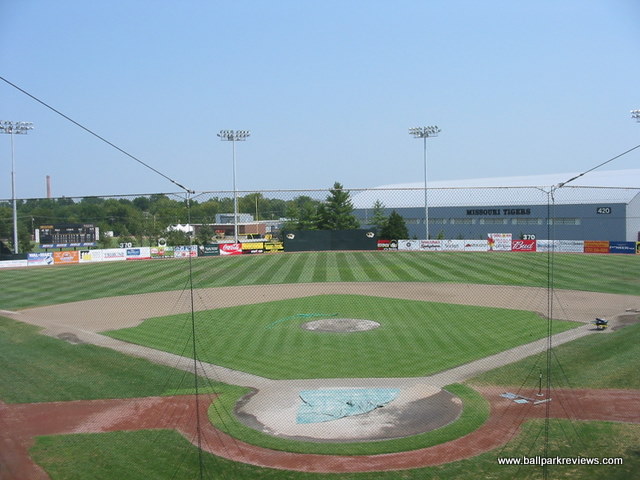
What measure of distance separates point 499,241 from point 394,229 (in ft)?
24.7

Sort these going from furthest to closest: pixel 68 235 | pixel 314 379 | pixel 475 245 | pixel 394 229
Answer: pixel 68 235, pixel 475 245, pixel 394 229, pixel 314 379

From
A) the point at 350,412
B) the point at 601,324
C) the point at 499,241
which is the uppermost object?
the point at 499,241

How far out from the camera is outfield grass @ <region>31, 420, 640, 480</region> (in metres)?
7.78

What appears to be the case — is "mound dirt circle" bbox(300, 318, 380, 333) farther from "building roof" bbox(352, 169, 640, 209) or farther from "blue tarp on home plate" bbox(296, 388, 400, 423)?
"building roof" bbox(352, 169, 640, 209)

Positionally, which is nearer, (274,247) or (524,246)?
(524,246)

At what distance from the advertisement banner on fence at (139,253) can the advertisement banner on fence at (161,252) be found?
1.16 feet

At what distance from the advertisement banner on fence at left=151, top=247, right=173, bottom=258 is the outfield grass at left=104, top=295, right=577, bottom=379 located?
20339 mm


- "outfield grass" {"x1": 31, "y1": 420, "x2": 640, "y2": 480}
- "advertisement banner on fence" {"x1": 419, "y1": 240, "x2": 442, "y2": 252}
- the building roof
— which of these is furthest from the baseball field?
"advertisement banner on fence" {"x1": 419, "y1": 240, "x2": 442, "y2": 252}

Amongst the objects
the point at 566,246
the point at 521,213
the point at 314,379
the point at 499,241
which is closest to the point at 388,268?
the point at 499,241

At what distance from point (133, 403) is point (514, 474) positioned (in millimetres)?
7743

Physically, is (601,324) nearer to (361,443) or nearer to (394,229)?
(361,443)

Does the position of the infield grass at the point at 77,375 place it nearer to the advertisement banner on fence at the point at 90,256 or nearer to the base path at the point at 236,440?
the base path at the point at 236,440

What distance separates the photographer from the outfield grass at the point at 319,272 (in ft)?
86.7

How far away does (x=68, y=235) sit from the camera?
40.1 m
